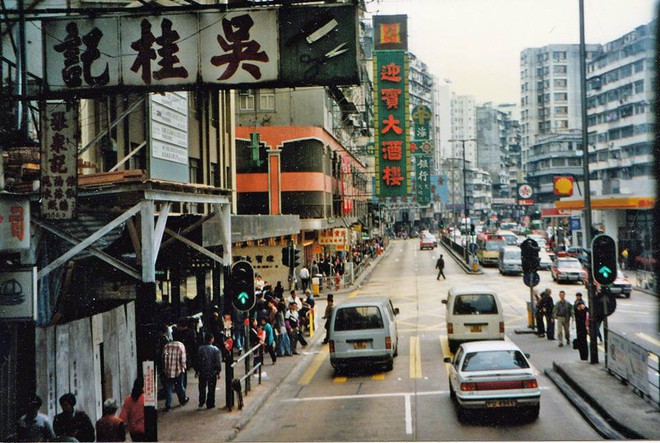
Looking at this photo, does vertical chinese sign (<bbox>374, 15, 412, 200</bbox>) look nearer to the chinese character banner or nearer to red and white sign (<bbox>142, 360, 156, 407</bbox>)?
the chinese character banner

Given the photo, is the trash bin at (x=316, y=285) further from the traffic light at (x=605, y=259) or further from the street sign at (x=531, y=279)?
the traffic light at (x=605, y=259)

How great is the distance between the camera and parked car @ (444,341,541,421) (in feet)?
42.3

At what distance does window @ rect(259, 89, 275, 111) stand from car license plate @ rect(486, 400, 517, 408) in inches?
1545

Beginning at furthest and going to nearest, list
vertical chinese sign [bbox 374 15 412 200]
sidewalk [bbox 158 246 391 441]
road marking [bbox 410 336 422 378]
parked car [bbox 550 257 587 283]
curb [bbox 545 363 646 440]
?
1. vertical chinese sign [bbox 374 15 412 200]
2. parked car [bbox 550 257 587 283]
3. road marking [bbox 410 336 422 378]
4. sidewalk [bbox 158 246 391 441]
5. curb [bbox 545 363 646 440]

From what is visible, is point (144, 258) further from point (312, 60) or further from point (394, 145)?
point (394, 145)

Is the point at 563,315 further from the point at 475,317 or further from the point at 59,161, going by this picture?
the point at 59,161

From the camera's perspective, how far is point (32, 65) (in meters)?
13.1

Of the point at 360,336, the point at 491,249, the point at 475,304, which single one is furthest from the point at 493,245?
the point at 360,336

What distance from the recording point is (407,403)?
49.7 feet

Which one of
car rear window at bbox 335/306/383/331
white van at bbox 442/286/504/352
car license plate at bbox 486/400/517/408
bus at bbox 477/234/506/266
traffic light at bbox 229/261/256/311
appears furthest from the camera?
bus at bbox 477/234/506/266

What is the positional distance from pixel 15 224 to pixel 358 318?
1082 centimetres

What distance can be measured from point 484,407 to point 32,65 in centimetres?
1048

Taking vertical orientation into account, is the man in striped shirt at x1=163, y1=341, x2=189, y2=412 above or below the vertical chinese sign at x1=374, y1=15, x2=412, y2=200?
below

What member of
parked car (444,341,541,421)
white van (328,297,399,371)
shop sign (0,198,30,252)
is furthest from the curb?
shop sign (0,198,30,252)
